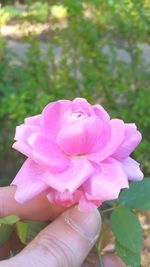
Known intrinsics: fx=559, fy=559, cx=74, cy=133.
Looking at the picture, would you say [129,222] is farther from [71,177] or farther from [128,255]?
[71,177]

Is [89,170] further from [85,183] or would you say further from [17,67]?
[17,67]

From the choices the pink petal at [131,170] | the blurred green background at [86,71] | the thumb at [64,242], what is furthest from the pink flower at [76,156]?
the blurred green background at [86,71]

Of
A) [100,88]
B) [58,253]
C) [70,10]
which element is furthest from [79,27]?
[58,253]

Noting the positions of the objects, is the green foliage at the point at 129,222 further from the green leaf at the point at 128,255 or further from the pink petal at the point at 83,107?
the pink petal at the point at 83,107

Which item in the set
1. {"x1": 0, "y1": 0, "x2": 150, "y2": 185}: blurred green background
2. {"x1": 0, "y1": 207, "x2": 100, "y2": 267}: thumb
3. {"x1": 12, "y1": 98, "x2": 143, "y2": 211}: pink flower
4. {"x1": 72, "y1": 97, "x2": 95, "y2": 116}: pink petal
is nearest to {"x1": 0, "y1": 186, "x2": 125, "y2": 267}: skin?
{"x1": 0, "y1": 207, "x2": 100, "y2": 267}: thumb

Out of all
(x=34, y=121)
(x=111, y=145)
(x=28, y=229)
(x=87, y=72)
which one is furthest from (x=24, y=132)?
(x=87, y=72)

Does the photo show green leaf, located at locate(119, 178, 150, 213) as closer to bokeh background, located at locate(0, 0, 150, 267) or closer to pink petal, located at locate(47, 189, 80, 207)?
pink petal, located at locate(47, 189, 80, 207)
